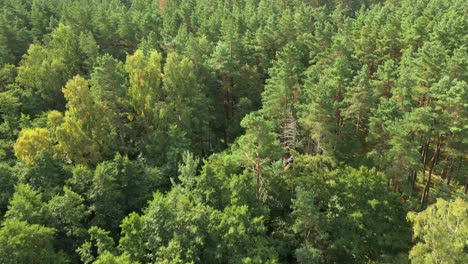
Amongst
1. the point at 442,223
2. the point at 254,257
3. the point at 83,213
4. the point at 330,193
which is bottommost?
the point at 83,213

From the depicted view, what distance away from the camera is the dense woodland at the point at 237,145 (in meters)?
28.4

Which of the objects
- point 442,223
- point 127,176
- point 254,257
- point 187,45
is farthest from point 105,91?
point 442,223

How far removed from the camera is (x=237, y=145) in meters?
37.8

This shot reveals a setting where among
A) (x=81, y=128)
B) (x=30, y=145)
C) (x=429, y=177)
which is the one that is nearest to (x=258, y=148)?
(x=429, y=177)

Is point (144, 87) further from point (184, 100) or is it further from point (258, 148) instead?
point (258, 148)

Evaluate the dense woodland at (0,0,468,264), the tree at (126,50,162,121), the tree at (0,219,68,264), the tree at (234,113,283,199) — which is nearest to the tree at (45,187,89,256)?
the dense woodland at (0,0,468,264)

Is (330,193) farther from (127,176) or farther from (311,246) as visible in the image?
(127,176)

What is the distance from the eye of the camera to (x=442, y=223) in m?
21.3

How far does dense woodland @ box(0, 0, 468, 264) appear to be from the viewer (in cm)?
2838

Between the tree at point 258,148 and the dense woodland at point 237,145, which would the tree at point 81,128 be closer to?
the dense woodland at point 237,145

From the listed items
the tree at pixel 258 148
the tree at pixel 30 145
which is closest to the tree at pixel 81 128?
the tree at pixel 30 145

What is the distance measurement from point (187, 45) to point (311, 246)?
99.2 ft

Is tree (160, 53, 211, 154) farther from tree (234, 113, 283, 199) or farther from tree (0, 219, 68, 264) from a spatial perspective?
tree (0, 219, 68, 264)

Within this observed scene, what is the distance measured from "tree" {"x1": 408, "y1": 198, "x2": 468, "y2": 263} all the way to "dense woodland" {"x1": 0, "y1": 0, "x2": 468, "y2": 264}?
0.24 feet
